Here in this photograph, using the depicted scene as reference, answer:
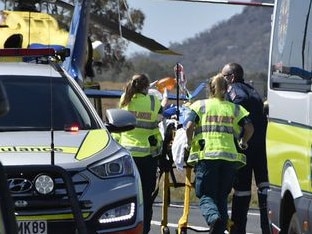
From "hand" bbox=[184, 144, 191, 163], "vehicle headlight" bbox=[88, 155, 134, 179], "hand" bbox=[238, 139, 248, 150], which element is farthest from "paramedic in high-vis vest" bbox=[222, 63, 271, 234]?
"vehicle headlight" bbox=[88, 155, 134, 179]

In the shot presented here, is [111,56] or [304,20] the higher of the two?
[304,20]

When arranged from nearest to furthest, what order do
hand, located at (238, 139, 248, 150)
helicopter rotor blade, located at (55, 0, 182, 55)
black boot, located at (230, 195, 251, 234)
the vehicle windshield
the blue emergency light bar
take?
the blue emergency light bar
the vehicle windshield
hand, located at (238, 139, 248, 150)
black boot, located at (230, 195, 251, 234)
helicopter rotor blade, located at (55, 0, 182, 55)

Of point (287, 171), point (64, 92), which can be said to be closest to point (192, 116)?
point (64, 92)

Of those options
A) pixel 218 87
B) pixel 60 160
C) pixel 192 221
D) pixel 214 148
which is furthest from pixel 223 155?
pixel 192 221

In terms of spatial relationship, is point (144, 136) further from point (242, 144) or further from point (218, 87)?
point (218, 87)

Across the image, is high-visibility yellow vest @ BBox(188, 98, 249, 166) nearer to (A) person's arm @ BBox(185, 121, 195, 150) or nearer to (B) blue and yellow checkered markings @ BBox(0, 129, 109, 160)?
(A) person's arm @ BBox(185, 121, 195, 150)

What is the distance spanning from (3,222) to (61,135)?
4254 mm

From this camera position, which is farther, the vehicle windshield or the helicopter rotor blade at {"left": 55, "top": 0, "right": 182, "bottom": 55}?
the helicopter rotor blade at {"left": 55, "top": 0, "right": 182, "bottom": 55}

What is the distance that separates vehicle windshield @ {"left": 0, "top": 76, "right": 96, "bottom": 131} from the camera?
9430 millimetres

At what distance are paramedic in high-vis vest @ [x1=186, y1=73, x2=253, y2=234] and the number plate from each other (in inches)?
110

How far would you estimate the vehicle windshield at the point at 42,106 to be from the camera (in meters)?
9.43

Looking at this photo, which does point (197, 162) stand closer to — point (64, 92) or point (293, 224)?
point (64, 92)

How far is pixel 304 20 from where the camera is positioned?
8367 millimetres

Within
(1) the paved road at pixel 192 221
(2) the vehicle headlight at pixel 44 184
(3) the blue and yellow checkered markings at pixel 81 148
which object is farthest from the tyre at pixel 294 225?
(1) the paved road at pixel 192 221
